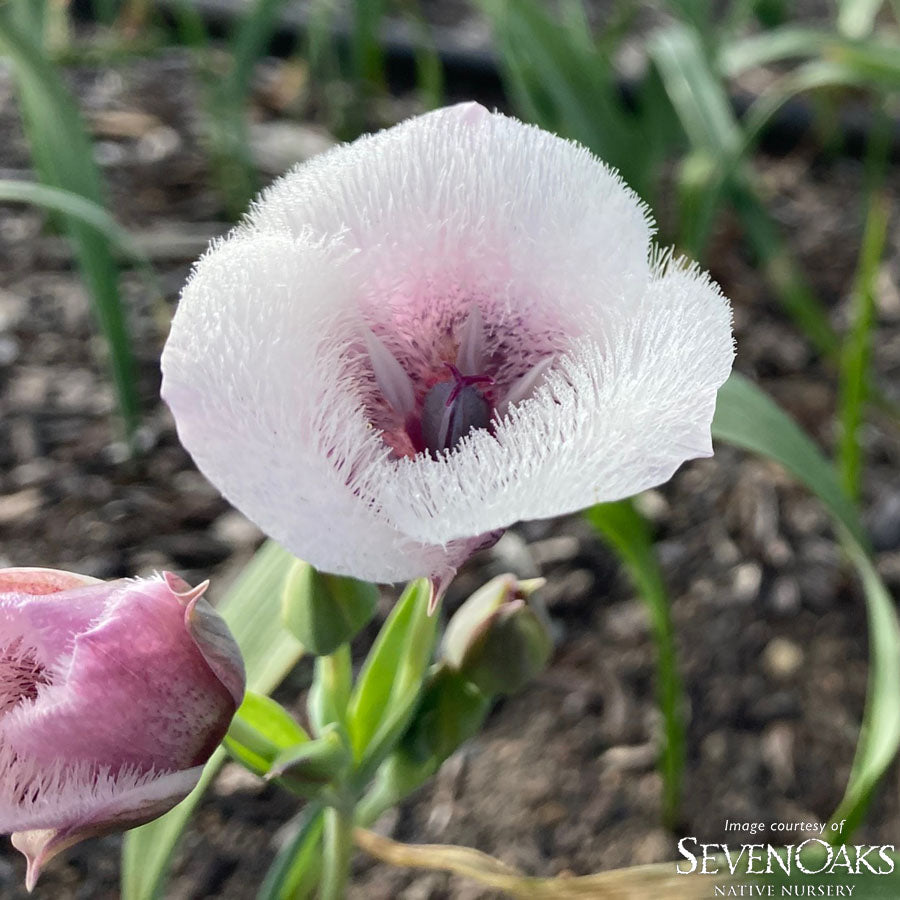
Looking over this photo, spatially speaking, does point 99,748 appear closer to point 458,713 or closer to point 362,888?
point 458,713

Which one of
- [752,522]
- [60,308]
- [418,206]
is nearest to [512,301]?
[418,206]

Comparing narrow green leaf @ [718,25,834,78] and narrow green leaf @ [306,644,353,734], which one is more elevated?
narrow green leaf @ [718,25,834,78]

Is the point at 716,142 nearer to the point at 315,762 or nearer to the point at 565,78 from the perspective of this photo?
the point at 565,78

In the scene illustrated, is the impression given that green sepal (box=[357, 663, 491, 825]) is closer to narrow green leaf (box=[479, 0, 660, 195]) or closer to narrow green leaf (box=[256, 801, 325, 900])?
narrow green leaf (box=[256, 801, 325, 900])

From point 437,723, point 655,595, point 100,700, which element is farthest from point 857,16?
point 100,700

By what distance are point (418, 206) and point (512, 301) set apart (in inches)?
2.8

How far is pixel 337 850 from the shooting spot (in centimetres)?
59

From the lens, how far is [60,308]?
1.36 meters

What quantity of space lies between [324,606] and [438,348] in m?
0.15

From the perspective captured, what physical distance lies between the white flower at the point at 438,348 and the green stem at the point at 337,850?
23 centimetres

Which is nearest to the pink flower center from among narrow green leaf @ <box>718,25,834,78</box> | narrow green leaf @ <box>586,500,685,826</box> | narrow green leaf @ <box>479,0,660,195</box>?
narrow green leaf @ <box>586,500,685,826</box>

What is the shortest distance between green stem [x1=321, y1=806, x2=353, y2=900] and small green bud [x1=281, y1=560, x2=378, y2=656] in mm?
129

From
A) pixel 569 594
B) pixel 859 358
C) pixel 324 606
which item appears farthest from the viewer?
pixel 569 594

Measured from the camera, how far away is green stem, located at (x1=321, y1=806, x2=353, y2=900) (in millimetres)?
569
